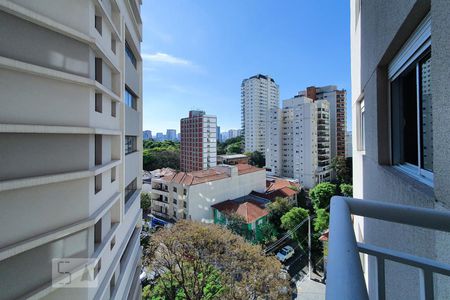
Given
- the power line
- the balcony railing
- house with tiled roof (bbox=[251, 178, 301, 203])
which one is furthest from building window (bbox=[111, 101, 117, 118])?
house with tiled roof (bbox=[251, 178, 301, 203])

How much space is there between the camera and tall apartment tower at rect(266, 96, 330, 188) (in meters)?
29.1

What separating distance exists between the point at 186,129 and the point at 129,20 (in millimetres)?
29728

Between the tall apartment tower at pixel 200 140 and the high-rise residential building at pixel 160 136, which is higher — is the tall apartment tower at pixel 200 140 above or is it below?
below

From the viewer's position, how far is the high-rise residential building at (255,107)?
46.8 meters

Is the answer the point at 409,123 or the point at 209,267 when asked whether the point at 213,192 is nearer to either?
the point at 209,267

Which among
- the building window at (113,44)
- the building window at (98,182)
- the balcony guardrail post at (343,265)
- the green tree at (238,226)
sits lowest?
the green tree at (238,226)

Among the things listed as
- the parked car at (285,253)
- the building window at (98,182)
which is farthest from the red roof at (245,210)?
the building window at (98,182)

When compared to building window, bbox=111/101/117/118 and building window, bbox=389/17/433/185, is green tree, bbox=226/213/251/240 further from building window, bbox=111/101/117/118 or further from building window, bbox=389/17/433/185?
building window, bbox=389/17/433/185

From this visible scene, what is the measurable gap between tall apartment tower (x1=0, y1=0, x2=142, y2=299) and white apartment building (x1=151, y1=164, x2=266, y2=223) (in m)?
14.2

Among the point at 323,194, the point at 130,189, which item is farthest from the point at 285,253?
the point at 130,189

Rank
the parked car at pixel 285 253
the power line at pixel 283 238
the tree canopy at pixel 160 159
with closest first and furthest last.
A: the parked car at pixel 285 253, the power line at pixel 283 238, the tree canopy at pixel 160 159

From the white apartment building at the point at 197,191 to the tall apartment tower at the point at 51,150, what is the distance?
14171mm

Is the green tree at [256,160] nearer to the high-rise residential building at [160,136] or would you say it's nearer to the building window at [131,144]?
the building window at [131,144]

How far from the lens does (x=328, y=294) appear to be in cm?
37
